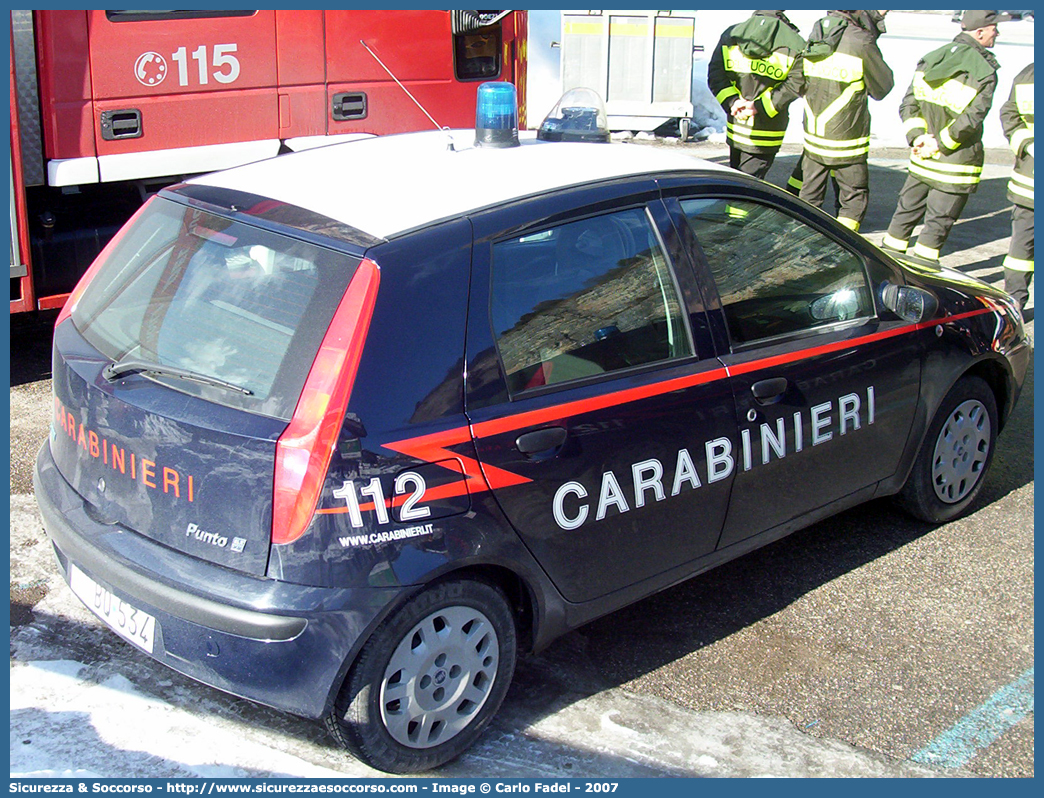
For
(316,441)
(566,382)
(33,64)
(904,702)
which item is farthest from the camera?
(33,64)

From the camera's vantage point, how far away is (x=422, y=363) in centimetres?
283

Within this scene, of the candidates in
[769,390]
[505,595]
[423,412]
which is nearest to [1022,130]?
[769,390]

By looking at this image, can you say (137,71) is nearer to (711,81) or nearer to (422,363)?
(422,363)

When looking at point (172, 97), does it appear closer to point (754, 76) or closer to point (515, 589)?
point (515, 589)

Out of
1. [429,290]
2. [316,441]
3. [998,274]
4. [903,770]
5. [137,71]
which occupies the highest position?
[137,71]

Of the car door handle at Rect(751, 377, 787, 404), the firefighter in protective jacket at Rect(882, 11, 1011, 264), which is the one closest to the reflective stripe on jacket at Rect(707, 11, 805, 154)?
the firefighter in protective jacket at Rect(882, 11, 1011, 264)

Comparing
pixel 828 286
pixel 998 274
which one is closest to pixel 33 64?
pixel 828 286

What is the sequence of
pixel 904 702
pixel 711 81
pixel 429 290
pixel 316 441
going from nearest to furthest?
pixel 316 441 → pixel 429 290 → pixel 904 702 → pixel 711 81

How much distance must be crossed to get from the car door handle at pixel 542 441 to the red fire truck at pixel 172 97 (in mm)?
3877

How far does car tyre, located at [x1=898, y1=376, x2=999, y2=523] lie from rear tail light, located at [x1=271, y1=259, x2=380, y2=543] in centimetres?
267

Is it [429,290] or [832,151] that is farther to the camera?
[832,151]

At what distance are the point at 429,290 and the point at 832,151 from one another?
6.25m

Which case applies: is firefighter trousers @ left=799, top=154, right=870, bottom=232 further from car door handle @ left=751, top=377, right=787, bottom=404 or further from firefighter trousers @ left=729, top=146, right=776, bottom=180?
car door handle @ left=751, top=377, right=787, bottom=404

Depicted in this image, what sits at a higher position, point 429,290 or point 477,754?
point 429,290
